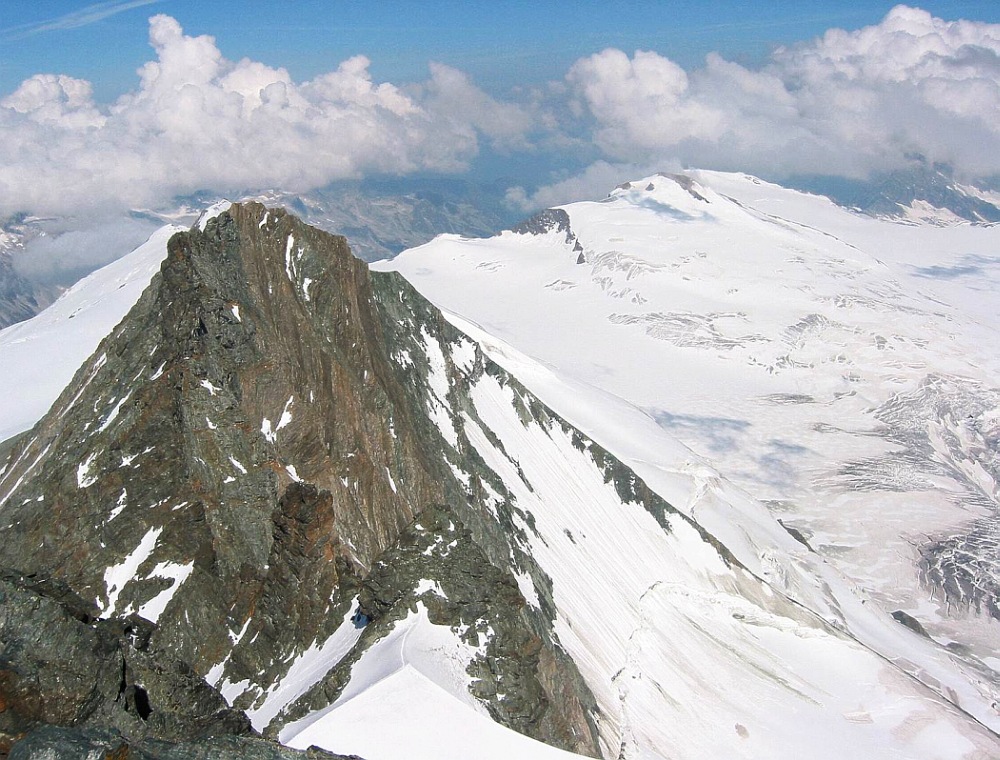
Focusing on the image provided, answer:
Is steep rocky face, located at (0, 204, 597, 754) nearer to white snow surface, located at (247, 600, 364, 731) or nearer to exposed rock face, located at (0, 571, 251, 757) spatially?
white snow surface, located at (247, 600, 364, 731)

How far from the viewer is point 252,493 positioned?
3503cm

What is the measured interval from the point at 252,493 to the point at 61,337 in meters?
96.4

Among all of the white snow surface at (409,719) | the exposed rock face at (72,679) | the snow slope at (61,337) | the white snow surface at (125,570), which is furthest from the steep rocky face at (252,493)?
the snow slope at (61,337)

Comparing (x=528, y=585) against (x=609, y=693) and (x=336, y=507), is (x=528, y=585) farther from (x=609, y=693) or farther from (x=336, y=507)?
(x=336, y=507)

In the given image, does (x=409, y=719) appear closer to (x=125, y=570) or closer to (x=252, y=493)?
(x=252, y=493)

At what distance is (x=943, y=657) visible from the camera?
98562 mm

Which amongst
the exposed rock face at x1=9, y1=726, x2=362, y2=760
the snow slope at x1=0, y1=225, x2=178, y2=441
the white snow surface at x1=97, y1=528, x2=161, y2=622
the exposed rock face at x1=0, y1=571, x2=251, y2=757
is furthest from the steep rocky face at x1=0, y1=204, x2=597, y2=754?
the snow slope at x1=0, y1=225, x2=178, y2=441

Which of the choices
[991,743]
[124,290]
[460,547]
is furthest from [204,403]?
[124,290]

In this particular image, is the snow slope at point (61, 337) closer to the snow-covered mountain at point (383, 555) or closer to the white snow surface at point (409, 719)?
the snow-covered mountain at point (383, 555)

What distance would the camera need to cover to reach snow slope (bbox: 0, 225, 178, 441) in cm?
8812

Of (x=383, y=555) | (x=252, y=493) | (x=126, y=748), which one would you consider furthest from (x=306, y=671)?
(x=126, y=748)

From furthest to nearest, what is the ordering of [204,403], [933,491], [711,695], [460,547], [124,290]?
[933,491] < [124,290] < [711,695] < [204,403] < [460,547]

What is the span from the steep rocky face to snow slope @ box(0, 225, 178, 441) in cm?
4068

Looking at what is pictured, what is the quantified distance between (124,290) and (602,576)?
328 ft
